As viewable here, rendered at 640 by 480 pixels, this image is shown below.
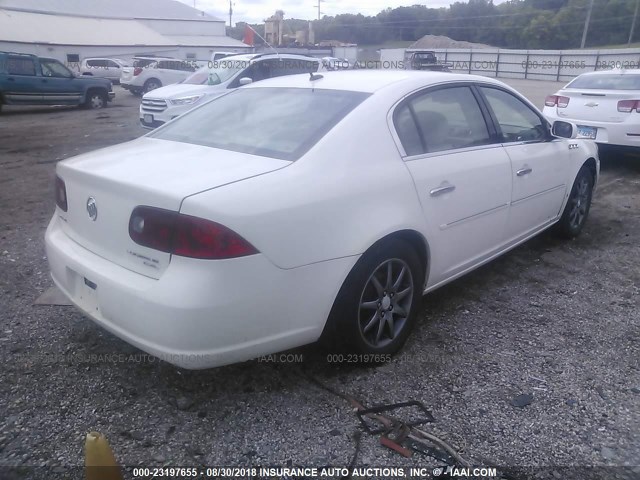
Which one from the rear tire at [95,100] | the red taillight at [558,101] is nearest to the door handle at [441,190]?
the red taillight at [558,101]

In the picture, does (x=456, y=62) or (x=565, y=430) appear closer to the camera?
(x=565, y=430)

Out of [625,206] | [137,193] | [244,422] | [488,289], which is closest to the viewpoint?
[137,193]

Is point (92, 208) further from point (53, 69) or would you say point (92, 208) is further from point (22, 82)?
point (53, 69)

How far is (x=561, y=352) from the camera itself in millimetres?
3330

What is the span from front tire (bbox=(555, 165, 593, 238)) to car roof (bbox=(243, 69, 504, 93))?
1687 mm

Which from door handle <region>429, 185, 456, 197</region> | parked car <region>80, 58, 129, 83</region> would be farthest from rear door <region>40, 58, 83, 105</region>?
door handle <region>429, 185, 456, 197</region>

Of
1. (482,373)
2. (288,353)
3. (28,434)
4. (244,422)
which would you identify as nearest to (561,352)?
(482,373)

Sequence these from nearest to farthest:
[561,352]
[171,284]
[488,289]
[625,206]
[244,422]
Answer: [171,284] < [244,422] < [561,352] < [488,289] < [625,206]

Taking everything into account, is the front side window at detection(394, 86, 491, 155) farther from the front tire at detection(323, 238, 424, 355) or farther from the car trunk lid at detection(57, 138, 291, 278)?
the car trunk lid at detection(57, 138, 291, 278)

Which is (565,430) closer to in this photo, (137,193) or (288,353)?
(288,353)

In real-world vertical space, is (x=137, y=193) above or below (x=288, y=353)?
above

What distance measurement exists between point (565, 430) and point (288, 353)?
4.92 feet

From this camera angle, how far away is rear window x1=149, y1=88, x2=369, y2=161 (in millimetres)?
2961

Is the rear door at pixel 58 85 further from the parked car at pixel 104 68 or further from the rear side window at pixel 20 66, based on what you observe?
the parked car at pixel 104 68
